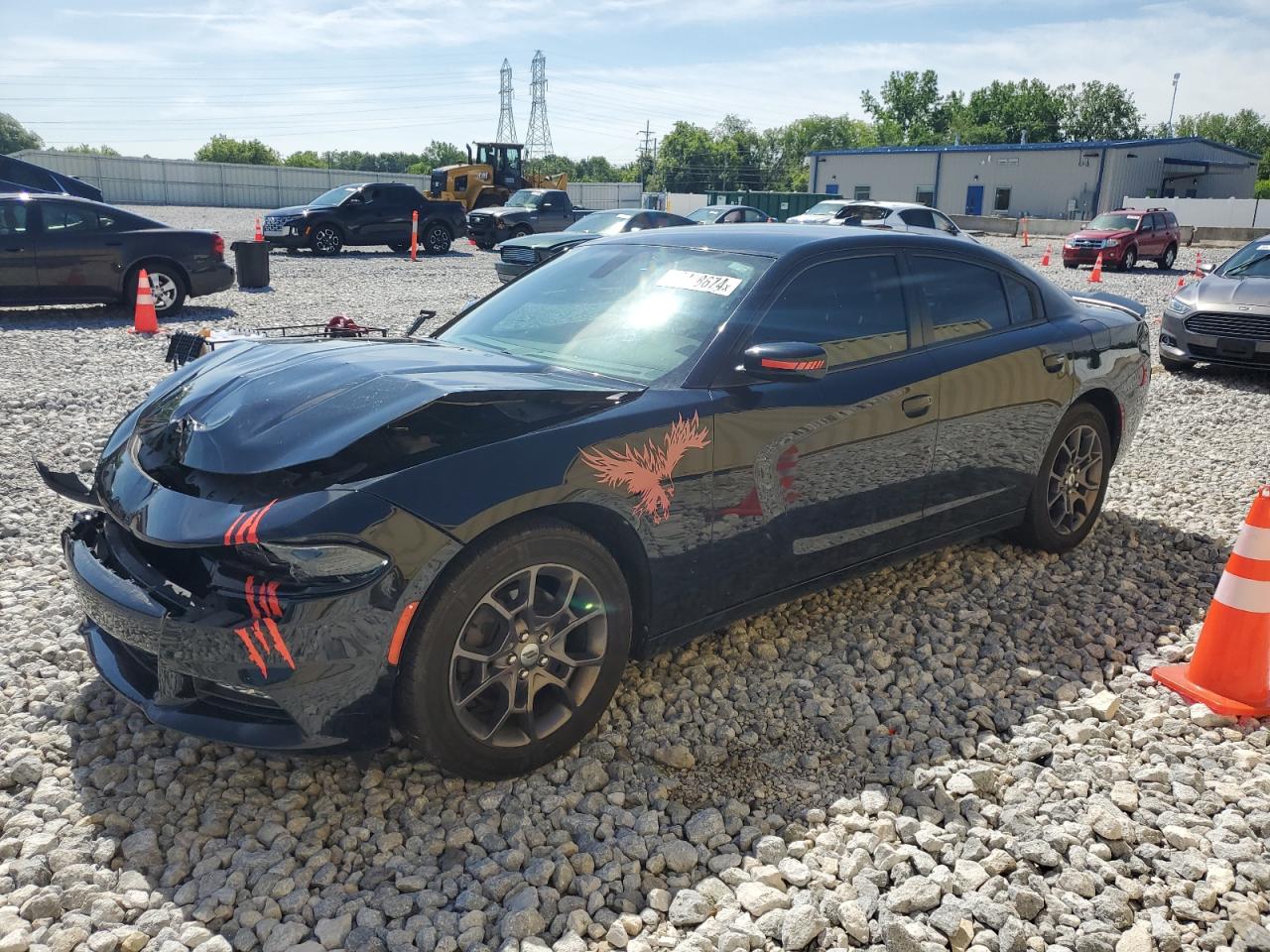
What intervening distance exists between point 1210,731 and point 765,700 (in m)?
1.54

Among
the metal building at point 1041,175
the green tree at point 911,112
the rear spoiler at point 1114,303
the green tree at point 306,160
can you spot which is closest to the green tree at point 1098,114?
the green tree at point 911,112

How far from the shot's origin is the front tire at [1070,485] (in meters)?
4.85

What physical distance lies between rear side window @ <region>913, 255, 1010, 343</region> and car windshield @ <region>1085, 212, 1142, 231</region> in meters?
23.6

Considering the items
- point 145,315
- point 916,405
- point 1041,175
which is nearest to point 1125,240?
point 145,315

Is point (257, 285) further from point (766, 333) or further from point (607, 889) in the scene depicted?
point (607, 889)

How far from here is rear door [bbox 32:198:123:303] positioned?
11.3 meters

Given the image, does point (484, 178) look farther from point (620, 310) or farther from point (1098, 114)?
point (1098, 114)

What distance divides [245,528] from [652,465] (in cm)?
121

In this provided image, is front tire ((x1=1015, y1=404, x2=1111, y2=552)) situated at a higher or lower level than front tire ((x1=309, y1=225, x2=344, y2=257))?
lower

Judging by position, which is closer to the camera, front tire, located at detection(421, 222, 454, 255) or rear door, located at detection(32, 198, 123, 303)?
rear door, located at detection(32, 198, 123, 303)

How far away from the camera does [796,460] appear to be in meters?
3.59

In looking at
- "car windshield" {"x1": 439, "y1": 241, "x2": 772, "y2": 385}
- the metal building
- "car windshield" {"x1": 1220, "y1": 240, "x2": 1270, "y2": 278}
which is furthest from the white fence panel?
"car windshield" {"x1": 439, "y1": 241, "x2": 772, "y2": 385}

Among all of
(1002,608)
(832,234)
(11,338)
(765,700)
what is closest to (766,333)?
(832,234)

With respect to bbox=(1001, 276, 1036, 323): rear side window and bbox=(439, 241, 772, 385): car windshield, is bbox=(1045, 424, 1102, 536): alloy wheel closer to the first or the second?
bbox=(1001, 276, 1036, 323): rear side window
